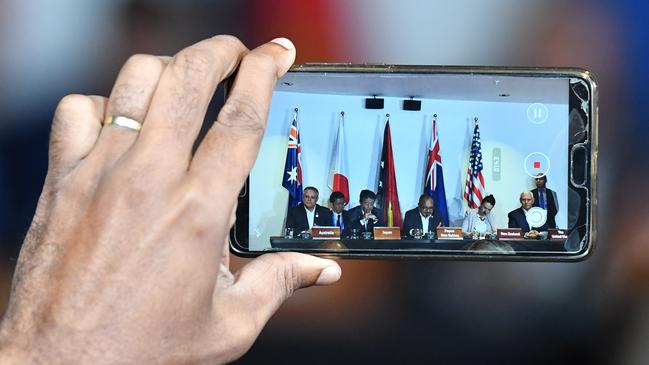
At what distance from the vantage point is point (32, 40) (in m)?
1.11

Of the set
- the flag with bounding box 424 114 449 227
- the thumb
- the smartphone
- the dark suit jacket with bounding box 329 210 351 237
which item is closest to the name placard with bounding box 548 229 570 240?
the smartphone

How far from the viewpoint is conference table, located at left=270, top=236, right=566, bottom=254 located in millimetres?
736

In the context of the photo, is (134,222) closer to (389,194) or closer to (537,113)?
(389,194)

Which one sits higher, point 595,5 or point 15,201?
point 595,5

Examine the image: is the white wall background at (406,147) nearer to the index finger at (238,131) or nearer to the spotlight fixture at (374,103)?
the spotlight fixture at (374,103)

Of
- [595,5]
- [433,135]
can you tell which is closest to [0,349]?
[433,135]

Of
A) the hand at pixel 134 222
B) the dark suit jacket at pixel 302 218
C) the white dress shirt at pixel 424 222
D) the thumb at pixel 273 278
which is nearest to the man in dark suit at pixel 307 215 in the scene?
the dark suit jacket at pixel 302 218

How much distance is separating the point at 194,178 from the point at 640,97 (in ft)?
3.36

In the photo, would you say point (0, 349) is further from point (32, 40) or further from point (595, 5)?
point (595, 5)

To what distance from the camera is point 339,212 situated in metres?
0.74

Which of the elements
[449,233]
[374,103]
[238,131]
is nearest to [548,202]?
[449,233]

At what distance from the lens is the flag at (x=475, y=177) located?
2.49 ft

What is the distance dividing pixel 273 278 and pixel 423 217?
30 centimetres

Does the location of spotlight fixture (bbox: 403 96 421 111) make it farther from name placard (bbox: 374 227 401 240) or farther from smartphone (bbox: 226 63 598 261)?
name placard (bbox: 374 227 401 240)
